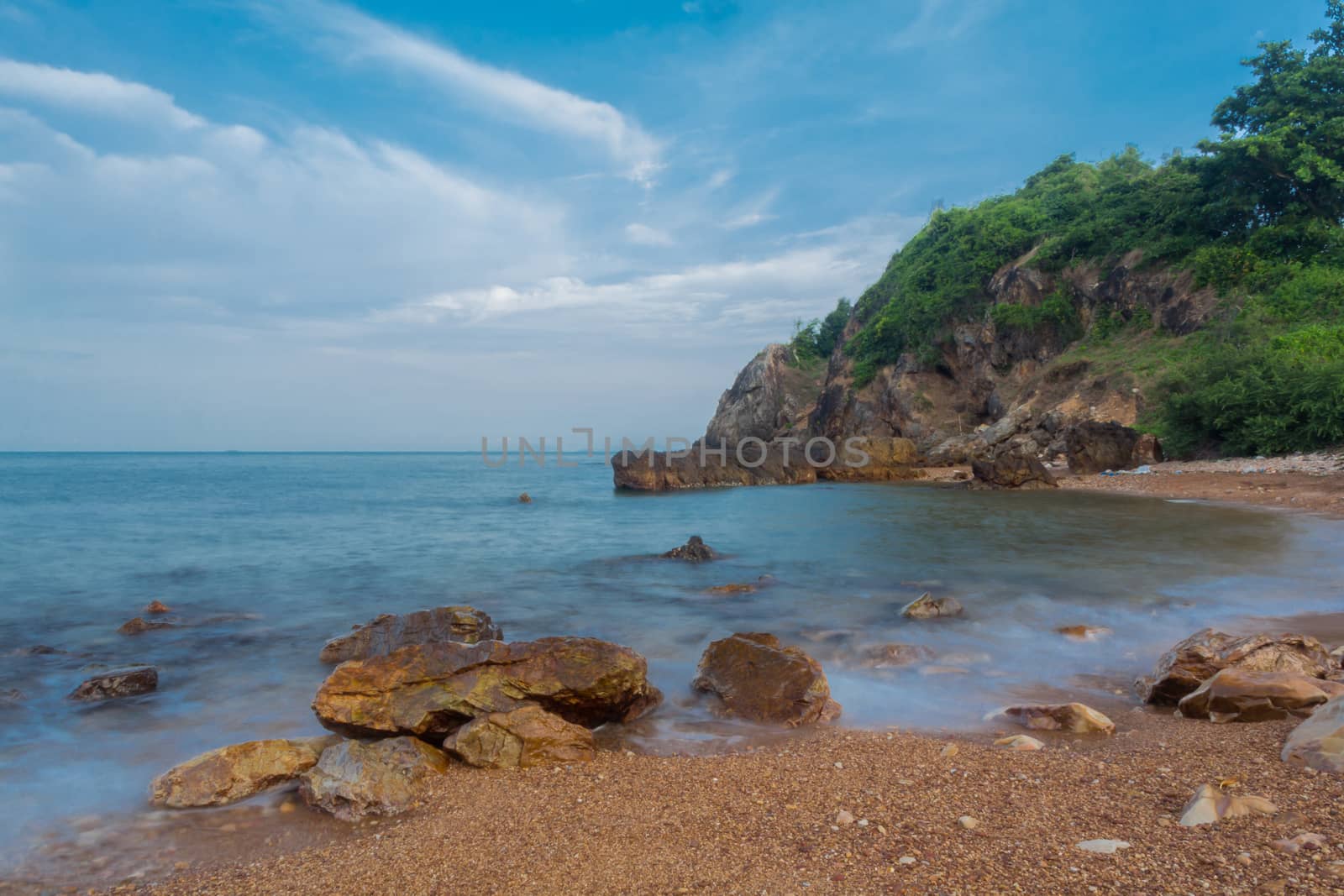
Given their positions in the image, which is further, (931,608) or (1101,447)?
(1101,447)

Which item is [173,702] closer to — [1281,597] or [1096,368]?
[1281,597]

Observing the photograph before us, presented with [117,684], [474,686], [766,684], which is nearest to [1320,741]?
[766,684]

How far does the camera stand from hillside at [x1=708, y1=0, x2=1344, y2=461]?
86.6 ft

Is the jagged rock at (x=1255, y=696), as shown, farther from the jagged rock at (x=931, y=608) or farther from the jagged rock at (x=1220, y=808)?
the jagged rock at (x=931, y=608)

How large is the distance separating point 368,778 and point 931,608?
23.5 feet

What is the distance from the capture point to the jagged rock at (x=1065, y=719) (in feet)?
17.1

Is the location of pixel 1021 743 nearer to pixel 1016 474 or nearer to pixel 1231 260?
pixel 1016 474

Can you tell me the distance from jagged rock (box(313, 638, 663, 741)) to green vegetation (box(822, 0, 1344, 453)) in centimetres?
2665

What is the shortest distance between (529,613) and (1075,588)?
323 inches

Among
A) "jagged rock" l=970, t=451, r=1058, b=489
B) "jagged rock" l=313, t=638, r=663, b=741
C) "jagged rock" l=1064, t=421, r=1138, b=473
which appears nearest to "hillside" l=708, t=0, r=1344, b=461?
"jagged rock" l=1064, t=421, r=1138, b=473

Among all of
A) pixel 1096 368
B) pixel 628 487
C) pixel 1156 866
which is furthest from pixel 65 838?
pixel 1096 368

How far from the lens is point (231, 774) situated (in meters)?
4.71

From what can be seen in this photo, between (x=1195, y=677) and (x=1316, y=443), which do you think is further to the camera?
(x=1316, y=443)

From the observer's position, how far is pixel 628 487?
39500mm
